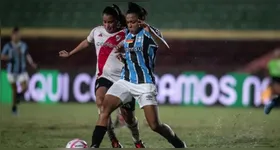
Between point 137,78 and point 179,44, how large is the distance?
29.3 feet

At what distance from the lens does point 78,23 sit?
52.5ft

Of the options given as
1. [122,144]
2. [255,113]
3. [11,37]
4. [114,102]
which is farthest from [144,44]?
[11,37]

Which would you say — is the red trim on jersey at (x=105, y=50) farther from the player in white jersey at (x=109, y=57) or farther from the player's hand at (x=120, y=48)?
the player's hand at (x=120, y=48)

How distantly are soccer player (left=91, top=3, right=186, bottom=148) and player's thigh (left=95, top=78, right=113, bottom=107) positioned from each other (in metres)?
0.56

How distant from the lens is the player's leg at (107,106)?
7035mm

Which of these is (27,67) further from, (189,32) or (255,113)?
(255,113)

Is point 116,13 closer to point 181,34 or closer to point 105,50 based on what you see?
point 105,50

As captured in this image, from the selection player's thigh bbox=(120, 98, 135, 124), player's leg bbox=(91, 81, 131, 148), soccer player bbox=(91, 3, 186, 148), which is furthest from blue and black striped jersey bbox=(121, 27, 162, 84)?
player's thigh bbox=(120, 98, 135, 124)

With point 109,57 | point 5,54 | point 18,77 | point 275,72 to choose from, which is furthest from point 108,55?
point 275,72

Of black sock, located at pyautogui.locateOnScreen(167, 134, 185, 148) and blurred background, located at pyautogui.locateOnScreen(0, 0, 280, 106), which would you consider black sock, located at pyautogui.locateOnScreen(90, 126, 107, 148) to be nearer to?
black sock, located at pyautogui.locateOnScreen(167, 134, 185, 148)

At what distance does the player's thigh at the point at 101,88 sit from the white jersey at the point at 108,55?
0.05m

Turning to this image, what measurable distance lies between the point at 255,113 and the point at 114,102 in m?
6.98

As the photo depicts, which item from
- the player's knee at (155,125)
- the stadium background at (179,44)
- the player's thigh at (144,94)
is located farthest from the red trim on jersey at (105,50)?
the stadium background at (179,44)

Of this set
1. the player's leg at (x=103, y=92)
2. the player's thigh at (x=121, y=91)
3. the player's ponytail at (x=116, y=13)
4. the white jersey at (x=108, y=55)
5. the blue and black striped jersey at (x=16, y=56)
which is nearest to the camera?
the player's thigh at (x=121, y=91)
